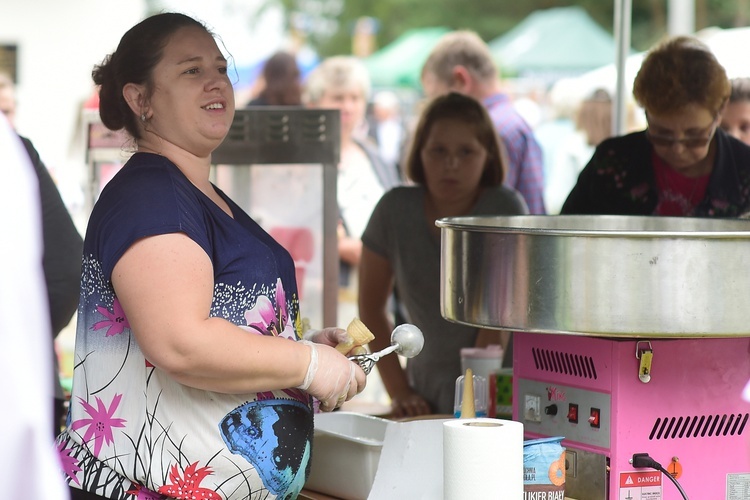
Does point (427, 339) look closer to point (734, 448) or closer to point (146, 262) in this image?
point (734, 448)

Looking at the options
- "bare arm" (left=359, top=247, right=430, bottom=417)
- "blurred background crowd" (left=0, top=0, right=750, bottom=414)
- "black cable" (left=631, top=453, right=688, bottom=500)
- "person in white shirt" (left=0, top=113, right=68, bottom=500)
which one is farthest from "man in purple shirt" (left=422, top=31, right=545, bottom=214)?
"person in white shirt" (left=0, top=113, right=68, bottom=500)

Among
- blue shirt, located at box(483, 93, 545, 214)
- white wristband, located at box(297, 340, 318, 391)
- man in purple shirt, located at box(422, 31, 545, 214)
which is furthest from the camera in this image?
man in purple shirt, located at box(422, 31, 545, 214)

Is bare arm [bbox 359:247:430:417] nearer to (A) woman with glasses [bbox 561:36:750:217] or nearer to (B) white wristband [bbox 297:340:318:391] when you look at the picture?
(A) woman with glasses [bbox 561:36:750:217]

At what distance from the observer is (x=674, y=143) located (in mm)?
2340

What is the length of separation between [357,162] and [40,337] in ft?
11.7

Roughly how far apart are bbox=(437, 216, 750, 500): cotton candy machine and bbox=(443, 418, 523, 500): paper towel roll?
0.16 meters

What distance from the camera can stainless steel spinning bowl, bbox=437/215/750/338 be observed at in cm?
135

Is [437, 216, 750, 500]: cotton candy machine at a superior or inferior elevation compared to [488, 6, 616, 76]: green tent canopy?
inferior

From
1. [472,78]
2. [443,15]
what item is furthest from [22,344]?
[443,15]

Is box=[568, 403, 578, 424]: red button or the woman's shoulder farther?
the woman's shoulder

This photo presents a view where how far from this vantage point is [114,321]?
60.1 inches

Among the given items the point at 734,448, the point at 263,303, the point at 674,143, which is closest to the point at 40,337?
the point at 263,303

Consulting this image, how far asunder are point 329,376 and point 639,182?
1211 millimetres

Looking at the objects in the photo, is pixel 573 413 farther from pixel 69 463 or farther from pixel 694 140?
pixel 694 140
